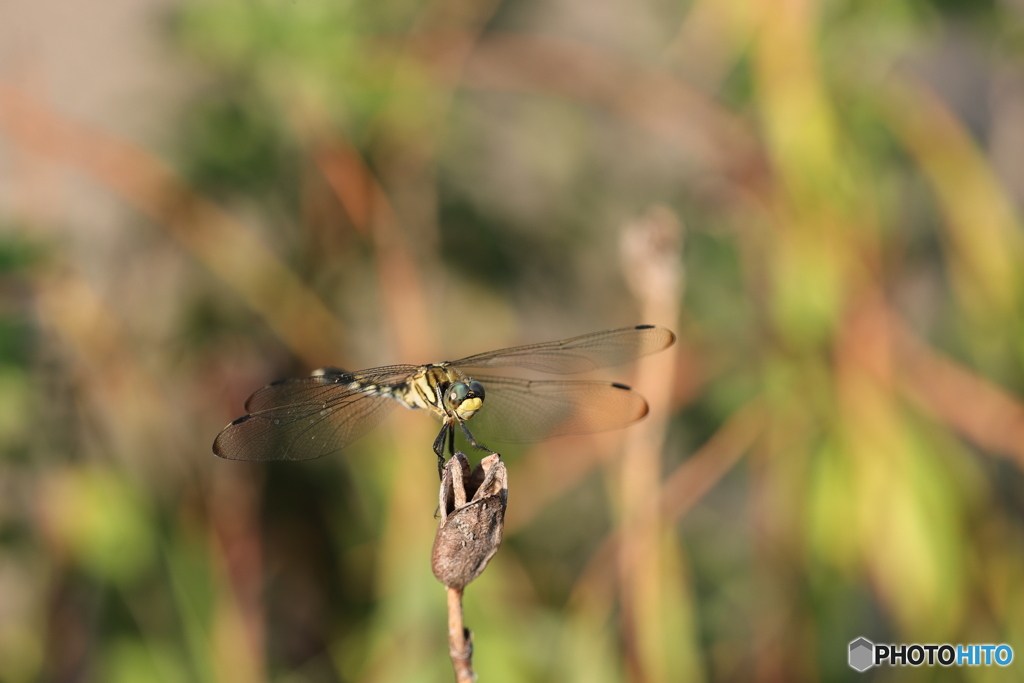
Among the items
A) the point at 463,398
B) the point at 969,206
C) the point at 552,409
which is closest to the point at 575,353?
the point at 552,409

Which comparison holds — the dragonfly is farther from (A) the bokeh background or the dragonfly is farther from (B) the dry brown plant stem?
(B) the dry brown plant stem

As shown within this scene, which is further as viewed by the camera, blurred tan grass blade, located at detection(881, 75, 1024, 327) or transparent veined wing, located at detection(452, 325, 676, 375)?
blurred tan grass blade, located at detection(881, 75, 1024, 327)

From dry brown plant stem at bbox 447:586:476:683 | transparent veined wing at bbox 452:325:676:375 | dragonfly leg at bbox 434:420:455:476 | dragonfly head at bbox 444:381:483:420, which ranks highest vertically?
transparent veined wing at bbox 452:325:676:375

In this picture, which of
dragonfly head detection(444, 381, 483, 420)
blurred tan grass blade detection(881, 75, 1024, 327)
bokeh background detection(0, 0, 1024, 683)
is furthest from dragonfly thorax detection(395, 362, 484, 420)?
blurred tan grass blade detection(881, 75, 1024, 327)

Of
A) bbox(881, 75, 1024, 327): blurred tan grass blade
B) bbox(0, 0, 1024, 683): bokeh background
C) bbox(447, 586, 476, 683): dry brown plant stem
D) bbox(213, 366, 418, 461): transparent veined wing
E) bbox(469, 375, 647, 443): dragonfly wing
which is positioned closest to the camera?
bbox(447, 586, 476, 683): dry brown plant stem

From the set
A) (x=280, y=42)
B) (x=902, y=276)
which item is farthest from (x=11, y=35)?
(x=902, y=276)
